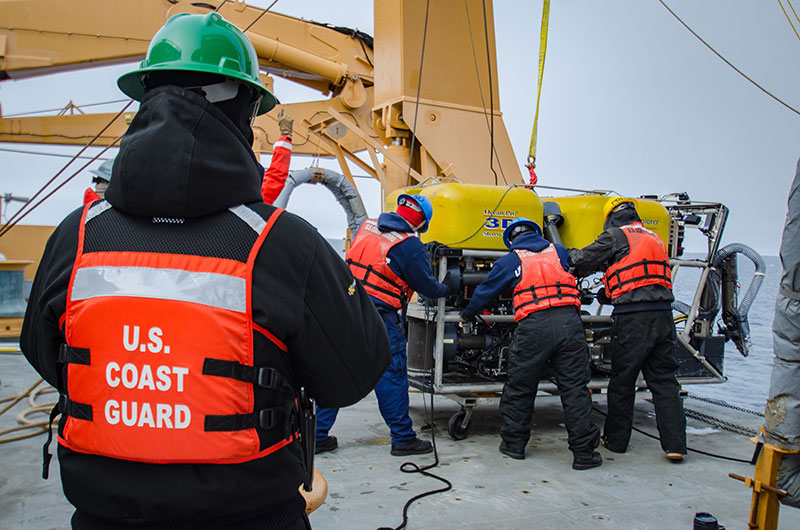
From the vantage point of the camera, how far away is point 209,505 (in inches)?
57.3

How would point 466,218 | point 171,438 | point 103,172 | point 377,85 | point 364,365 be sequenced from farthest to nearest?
point 377,85 → point 466,218 → point 103,172 → point 364,365 → point 171,438

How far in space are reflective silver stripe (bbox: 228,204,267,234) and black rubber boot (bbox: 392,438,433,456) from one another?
11.9 feet

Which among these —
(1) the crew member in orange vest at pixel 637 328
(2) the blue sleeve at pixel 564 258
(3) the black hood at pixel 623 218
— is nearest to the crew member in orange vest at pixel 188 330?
(2) the blue sleeve at pixel 564 258

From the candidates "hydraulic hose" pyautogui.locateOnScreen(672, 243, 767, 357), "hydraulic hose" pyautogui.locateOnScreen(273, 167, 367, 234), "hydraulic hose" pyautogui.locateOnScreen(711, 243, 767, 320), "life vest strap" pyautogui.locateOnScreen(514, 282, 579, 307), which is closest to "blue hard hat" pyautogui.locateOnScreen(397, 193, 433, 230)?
"life vest strap" pyautogui.locateOnScreen(514, 282, 579, 307)

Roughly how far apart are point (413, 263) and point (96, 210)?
3.26m

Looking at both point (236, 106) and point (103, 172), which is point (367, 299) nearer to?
point (236, 106)

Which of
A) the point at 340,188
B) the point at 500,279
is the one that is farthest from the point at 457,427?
the point at 340,188

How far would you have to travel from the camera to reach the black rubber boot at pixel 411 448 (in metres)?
4.88

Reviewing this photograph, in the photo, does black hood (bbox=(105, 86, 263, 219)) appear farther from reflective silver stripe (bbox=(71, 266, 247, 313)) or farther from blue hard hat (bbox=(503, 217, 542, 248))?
blue hard hat (bbox=(503, 217, 542, 248))

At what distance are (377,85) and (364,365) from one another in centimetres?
720

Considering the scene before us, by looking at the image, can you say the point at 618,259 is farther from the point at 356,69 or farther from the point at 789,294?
the point at 356,69

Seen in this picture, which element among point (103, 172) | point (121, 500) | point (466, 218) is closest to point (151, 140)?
point (121, 500)

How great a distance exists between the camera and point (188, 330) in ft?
4.83

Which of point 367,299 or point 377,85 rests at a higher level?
point 377,85
